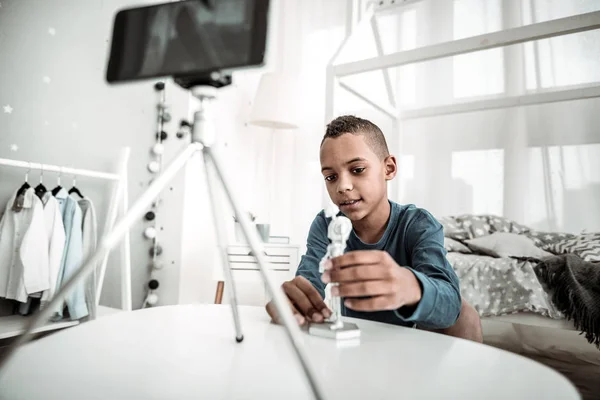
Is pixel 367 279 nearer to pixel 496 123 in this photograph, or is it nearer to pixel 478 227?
pixel 478 227

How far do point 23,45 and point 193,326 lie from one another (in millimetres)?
1670

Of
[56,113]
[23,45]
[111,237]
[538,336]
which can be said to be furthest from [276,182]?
[111,237]

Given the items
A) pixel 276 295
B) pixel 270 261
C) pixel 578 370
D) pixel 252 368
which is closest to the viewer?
pixel 276 295

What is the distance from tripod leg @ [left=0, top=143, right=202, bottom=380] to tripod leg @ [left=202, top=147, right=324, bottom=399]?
0.03 meters

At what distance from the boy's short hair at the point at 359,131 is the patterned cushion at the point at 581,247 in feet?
3.78

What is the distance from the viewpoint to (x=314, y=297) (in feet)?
1.91

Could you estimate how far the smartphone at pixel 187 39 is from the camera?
11.3 inches

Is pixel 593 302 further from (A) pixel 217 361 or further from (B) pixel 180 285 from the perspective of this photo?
(B) pixel 180 285

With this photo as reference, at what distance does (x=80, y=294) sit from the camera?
4.70ft

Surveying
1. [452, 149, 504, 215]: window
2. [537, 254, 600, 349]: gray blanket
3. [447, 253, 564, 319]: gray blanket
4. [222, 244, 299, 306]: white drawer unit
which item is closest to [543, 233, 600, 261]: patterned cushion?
[537, 254, 600, 349]: gray blanket

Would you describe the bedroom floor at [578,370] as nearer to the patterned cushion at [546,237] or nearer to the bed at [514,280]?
the bed at [514,280]

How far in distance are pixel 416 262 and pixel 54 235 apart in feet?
4.31

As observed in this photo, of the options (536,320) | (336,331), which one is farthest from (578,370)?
(336,331)

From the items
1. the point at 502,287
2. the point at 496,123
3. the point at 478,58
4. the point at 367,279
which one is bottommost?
the point at 502,287
